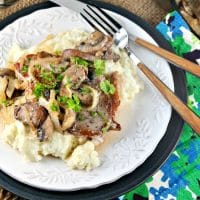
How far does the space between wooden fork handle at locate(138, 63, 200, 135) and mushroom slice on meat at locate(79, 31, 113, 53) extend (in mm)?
243

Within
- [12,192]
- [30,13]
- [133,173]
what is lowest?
[12,192]

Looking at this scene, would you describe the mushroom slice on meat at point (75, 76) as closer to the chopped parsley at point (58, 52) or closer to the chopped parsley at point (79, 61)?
the chopped parsley at point (79, 61)

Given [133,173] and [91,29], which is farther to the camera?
[91,29]

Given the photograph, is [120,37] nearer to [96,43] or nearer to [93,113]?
[96,43]

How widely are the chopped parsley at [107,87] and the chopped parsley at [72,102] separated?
0.15 metres

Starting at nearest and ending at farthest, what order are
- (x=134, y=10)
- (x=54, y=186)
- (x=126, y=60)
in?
(x=54, y=186), (x=126, y=60), (x=134, y=10)

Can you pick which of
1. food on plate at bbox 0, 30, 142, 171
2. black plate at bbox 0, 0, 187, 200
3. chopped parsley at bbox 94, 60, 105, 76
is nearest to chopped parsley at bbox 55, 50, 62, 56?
food on plate at bbox 0, 30, 142, 171

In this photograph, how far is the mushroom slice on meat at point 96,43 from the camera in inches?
122

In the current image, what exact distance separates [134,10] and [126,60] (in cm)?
72

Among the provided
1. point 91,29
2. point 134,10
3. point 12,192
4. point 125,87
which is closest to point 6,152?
point 12,192

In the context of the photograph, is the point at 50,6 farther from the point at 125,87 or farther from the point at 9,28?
the point at 125,87

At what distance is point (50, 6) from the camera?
3.48 m

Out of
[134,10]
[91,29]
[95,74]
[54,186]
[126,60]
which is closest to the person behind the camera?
[54,186]

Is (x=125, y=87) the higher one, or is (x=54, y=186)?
(x=125, y=87)
